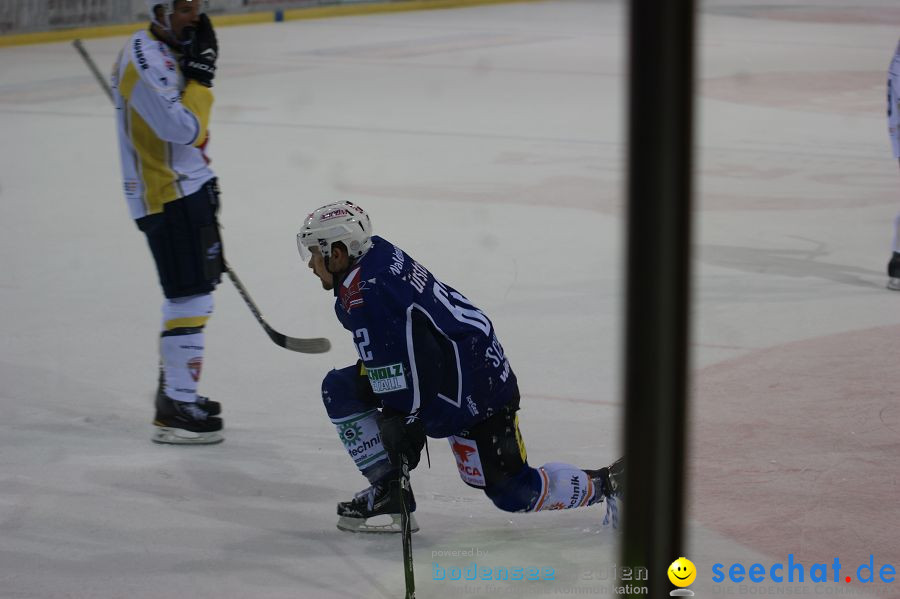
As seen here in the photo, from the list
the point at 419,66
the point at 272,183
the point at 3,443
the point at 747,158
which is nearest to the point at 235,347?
the point at 3,443

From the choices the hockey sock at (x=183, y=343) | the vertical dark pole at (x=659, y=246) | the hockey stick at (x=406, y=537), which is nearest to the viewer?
the vertical dark pole at (x=659, y=246)

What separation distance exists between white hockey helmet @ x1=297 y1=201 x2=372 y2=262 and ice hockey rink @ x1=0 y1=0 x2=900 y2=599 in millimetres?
788

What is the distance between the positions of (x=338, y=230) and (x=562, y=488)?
0.88m

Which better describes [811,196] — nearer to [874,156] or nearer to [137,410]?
[874,156]

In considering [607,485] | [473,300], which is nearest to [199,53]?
[607,485]

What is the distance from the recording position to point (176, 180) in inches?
163

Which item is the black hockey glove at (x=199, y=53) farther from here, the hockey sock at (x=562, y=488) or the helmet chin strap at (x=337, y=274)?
the hockey sock at (x=562, y=488)

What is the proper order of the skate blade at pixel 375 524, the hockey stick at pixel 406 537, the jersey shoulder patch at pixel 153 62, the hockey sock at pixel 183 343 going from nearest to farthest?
the hockey stick at pixel 406 537, the skate blade at pixel 375 524, the jersey shoulder patch at pixel 153 62, the hockey sock at pixel 183 343

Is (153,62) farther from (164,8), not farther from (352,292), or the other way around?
(352,292)

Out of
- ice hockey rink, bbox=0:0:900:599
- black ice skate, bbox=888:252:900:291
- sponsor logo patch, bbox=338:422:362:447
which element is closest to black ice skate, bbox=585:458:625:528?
ice hockey rink, bbox=0:0:900:599

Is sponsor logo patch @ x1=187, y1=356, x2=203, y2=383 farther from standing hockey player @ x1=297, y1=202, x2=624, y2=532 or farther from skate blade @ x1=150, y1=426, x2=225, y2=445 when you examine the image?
standing hockey player @ x1=297, y1=202, x2=624, y2=532

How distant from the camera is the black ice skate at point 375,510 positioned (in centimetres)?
349

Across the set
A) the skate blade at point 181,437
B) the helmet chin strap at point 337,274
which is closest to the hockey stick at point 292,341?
the skate blade at point 181,437

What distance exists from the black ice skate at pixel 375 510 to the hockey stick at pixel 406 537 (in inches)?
12.6
